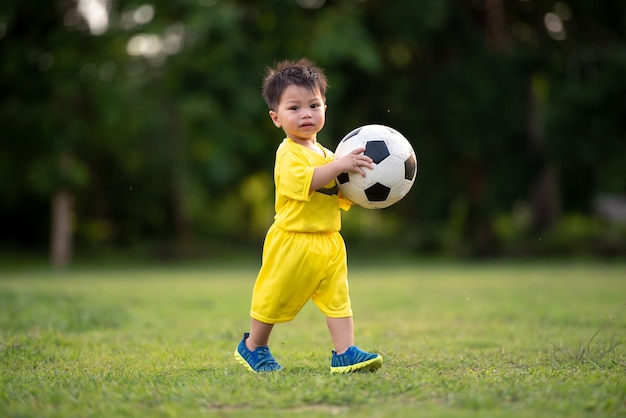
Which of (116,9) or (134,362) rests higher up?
(116,9)

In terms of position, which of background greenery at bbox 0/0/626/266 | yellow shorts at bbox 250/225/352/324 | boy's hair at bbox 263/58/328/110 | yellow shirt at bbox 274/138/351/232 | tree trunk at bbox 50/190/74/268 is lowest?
tree trunk at bbox 50/190/74/268

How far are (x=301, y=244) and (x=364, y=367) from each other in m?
0.84

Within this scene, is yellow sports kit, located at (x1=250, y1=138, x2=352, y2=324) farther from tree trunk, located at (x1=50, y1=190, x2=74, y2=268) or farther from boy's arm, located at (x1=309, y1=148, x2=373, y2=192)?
tree trunk, located at (x1=50, y1=190, x2=74, y2=268)

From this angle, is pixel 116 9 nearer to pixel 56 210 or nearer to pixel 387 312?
pixel 56 210

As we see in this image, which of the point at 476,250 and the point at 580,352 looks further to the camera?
the point at 476,250

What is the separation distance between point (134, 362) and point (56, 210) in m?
18.8

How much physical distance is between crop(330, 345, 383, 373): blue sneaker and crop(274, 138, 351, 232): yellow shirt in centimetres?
78

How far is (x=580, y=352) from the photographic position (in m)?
5.50

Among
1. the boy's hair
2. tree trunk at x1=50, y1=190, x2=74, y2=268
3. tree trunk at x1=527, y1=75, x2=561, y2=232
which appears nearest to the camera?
the boy's hair

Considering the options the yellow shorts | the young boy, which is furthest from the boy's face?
the yellow shorts

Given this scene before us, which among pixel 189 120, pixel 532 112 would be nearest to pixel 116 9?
pixel 189 120

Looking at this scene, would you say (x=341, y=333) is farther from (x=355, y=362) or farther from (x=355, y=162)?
(x=355, y=162)

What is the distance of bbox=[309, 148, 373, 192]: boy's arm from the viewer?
181 inches

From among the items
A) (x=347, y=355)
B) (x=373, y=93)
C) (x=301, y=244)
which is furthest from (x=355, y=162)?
(x=373, y=93)
